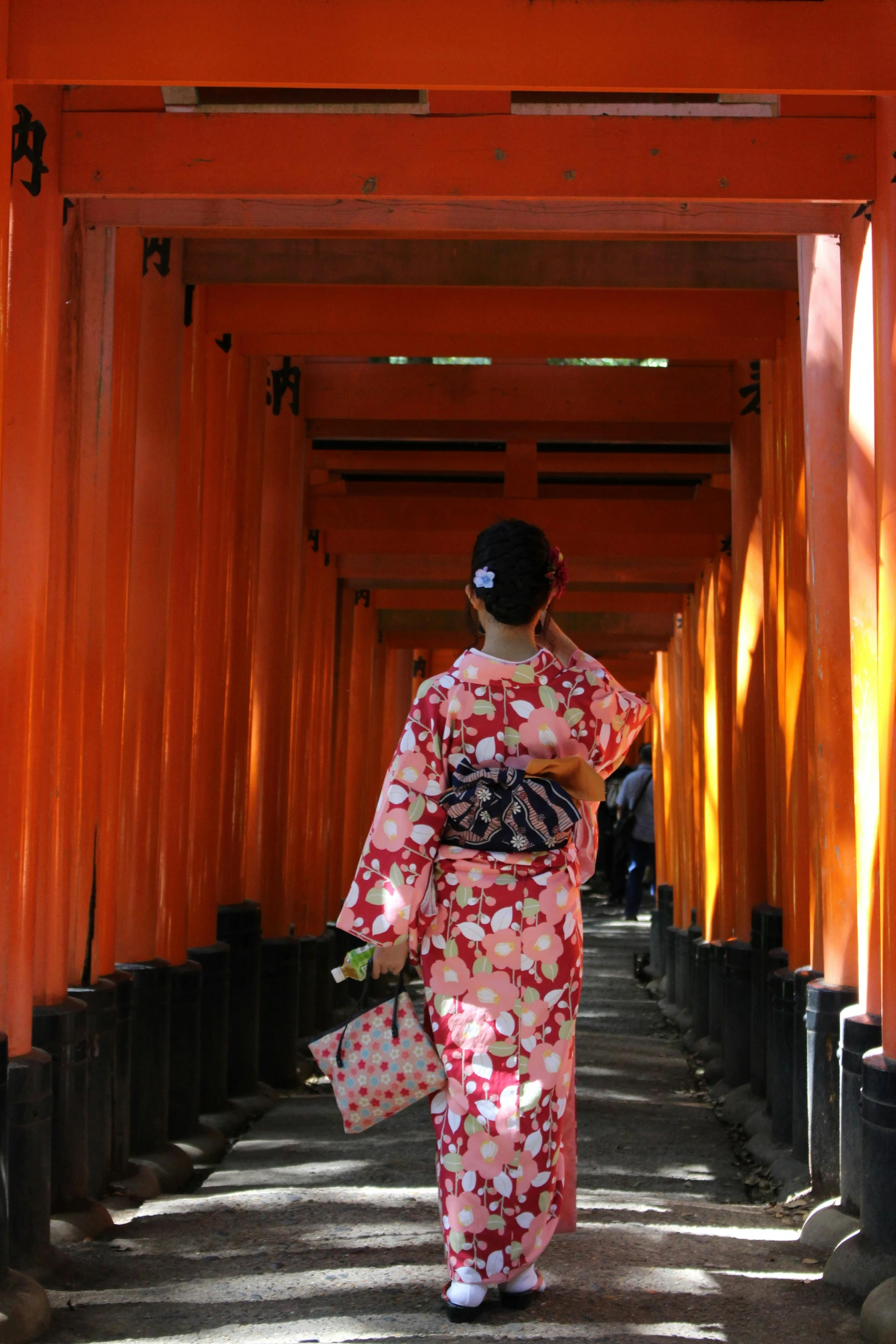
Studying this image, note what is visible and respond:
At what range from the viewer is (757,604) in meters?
8.09

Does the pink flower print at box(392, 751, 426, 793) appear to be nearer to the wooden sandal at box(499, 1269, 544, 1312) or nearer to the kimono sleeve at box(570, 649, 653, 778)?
the kimono sleeve at box(570, 649, 653, 778)

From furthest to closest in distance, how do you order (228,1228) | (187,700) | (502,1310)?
(187,700) → (228,1228) → (502,1310)

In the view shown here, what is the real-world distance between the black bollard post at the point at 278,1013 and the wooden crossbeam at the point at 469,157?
519 centimetres

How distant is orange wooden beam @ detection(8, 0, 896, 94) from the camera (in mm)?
3941

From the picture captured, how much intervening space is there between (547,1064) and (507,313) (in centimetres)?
409

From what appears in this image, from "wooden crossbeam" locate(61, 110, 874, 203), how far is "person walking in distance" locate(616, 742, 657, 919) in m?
15.5

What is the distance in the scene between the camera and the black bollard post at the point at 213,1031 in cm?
690

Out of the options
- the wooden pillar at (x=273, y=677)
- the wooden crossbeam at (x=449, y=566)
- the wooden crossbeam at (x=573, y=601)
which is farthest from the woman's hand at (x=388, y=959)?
the wooden crossbeam at (x=573, y=601)

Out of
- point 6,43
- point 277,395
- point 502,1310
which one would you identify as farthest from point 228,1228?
point 277,395

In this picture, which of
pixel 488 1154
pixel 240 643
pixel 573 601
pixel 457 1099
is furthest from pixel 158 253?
pixel 573 601

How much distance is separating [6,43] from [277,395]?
484 cm

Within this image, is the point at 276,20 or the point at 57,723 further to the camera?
the point at 57,723

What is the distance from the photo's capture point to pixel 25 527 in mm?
4125

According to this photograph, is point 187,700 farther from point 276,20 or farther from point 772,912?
point 276,20
